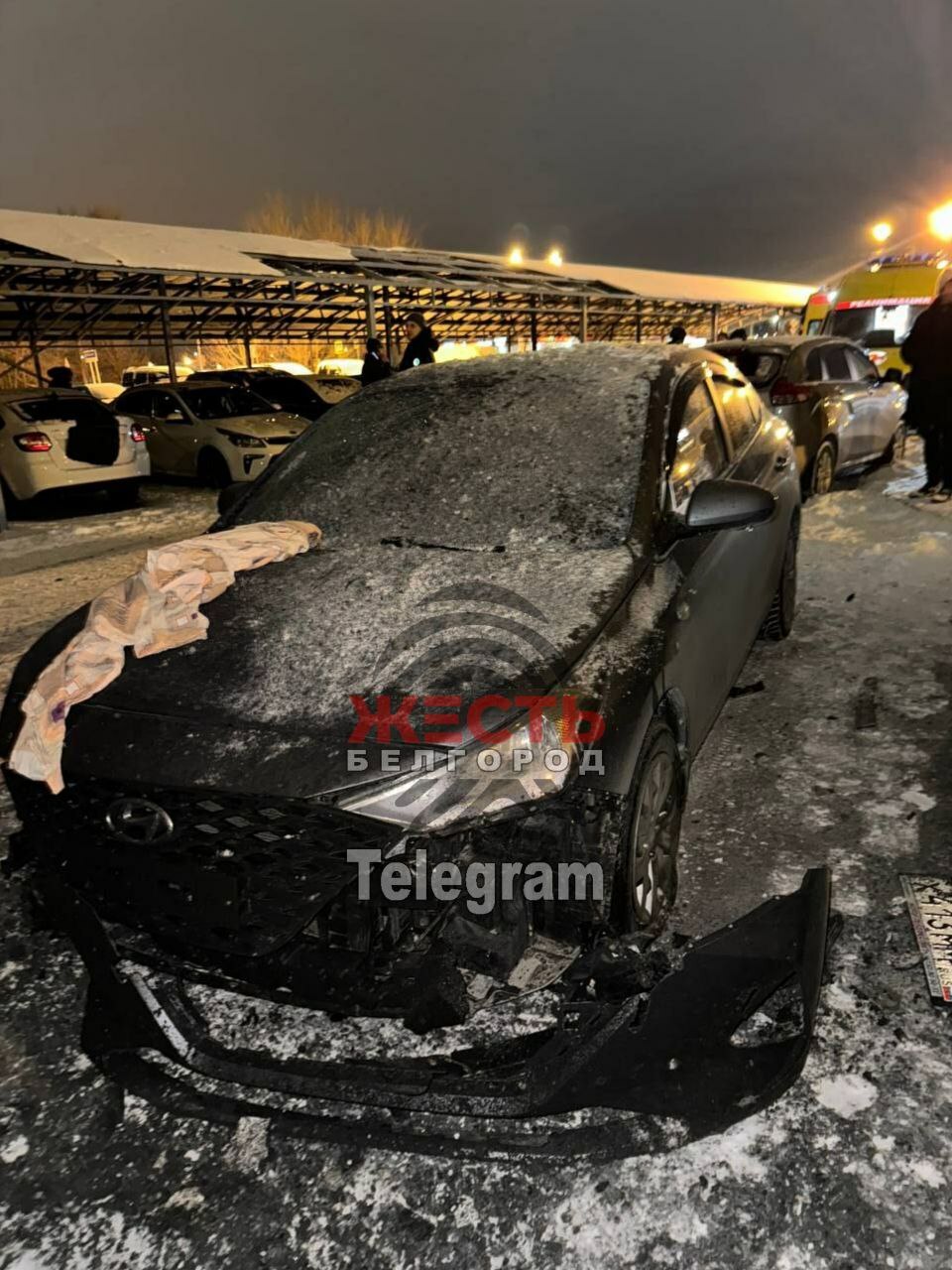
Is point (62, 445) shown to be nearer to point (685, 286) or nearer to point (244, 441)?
point (244, 441)

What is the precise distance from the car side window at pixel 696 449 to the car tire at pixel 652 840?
910mm

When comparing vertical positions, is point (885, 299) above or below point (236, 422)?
above

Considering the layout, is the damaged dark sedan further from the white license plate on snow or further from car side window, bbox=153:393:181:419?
car side window, bbox=153:393:181:419

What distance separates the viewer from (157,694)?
7.23ft

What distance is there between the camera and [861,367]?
956 centimetres

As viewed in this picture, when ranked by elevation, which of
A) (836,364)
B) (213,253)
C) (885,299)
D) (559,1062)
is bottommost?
(559,1062)

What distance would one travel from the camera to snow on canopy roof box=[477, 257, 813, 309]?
26.1m

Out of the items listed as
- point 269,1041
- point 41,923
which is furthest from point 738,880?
point 41,923

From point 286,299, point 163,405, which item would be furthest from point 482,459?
point 286,299

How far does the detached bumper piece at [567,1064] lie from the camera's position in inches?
71.5

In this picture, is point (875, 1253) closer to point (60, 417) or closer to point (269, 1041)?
point (269, 1041)

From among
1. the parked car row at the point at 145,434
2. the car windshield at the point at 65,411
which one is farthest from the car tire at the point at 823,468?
the car windshield at the point at 65,411

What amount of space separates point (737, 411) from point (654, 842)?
2.49 meters

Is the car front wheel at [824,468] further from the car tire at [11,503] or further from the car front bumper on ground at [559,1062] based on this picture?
the car tire at [11,503]
